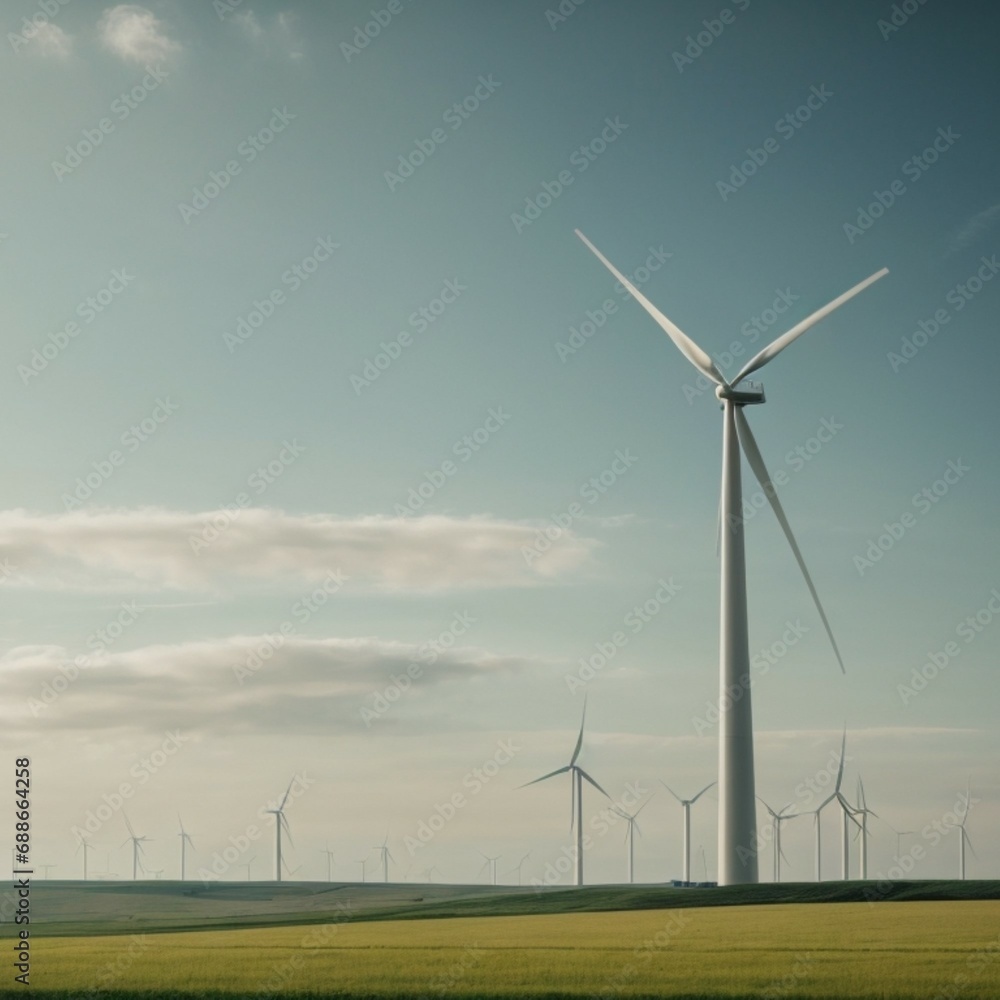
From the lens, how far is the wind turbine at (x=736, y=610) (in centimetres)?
7712

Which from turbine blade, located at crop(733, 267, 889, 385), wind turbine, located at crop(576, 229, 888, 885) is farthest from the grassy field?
turbine blade, located at crop(733, 267, 889, 385)

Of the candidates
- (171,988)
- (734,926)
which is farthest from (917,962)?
(171,988)

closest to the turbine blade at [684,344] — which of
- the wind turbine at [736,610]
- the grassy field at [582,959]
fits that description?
the wind turbine at [736,610]

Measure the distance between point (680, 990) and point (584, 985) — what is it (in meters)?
3.13

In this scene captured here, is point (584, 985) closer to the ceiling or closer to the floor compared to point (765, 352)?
closer to the floor

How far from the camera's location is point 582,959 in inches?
1766

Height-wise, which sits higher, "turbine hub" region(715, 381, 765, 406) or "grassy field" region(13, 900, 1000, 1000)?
"turbine hub" region(715, 381, 765, 406)

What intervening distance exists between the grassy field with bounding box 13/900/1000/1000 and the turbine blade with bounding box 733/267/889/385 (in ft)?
122

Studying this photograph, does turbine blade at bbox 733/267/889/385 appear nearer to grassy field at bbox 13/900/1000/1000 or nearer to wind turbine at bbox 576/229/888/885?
wind turbine at bbox 576/229/888/885

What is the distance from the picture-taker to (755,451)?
8462 cm

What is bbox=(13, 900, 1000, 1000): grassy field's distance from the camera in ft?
124

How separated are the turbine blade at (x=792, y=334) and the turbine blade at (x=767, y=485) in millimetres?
2919

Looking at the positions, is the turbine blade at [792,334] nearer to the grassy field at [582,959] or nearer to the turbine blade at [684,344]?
the turbine blade at [684,344]

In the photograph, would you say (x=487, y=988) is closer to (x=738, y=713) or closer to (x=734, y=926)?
(x=734, y=926)
